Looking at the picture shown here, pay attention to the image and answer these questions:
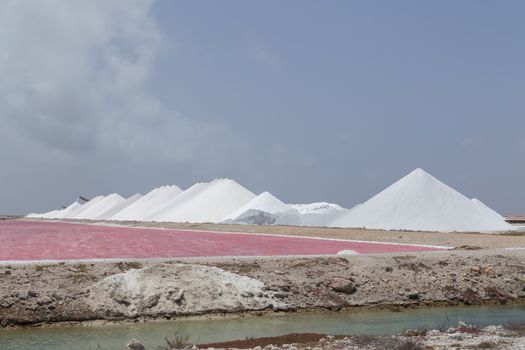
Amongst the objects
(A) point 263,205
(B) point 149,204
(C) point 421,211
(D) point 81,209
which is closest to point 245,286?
(C) point 421,211

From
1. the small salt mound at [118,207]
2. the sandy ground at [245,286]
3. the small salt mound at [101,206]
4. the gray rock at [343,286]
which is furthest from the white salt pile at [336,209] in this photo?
the gray rock at [343,286]

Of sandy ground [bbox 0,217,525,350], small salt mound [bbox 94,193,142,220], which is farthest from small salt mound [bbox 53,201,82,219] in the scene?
sandy ground [bbox 0,217,525,350]

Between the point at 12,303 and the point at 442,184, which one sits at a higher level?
the point at 442,184

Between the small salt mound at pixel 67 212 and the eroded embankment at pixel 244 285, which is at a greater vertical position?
the small salt mound at pixel 67 212

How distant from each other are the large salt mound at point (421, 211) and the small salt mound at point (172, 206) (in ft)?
88.8

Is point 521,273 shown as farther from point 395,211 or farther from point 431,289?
point 395,211

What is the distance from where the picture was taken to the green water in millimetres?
13094

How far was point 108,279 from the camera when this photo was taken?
16406 millimetres

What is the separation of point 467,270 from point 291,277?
20.6ft

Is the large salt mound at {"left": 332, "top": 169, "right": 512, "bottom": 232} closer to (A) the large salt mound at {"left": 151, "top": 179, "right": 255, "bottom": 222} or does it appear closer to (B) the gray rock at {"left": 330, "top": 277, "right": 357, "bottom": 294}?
(A) the large salt mound at {"left": 151, "top": 179, "right": 255, "bottom": 222}

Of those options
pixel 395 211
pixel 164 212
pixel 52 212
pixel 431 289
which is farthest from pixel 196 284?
pixel 52 212

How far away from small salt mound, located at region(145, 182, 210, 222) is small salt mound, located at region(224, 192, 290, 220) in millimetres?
10785

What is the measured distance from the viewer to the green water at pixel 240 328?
13.1 meters

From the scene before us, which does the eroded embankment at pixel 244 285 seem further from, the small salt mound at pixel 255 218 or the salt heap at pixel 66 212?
the salt heap at pixel 66 212
